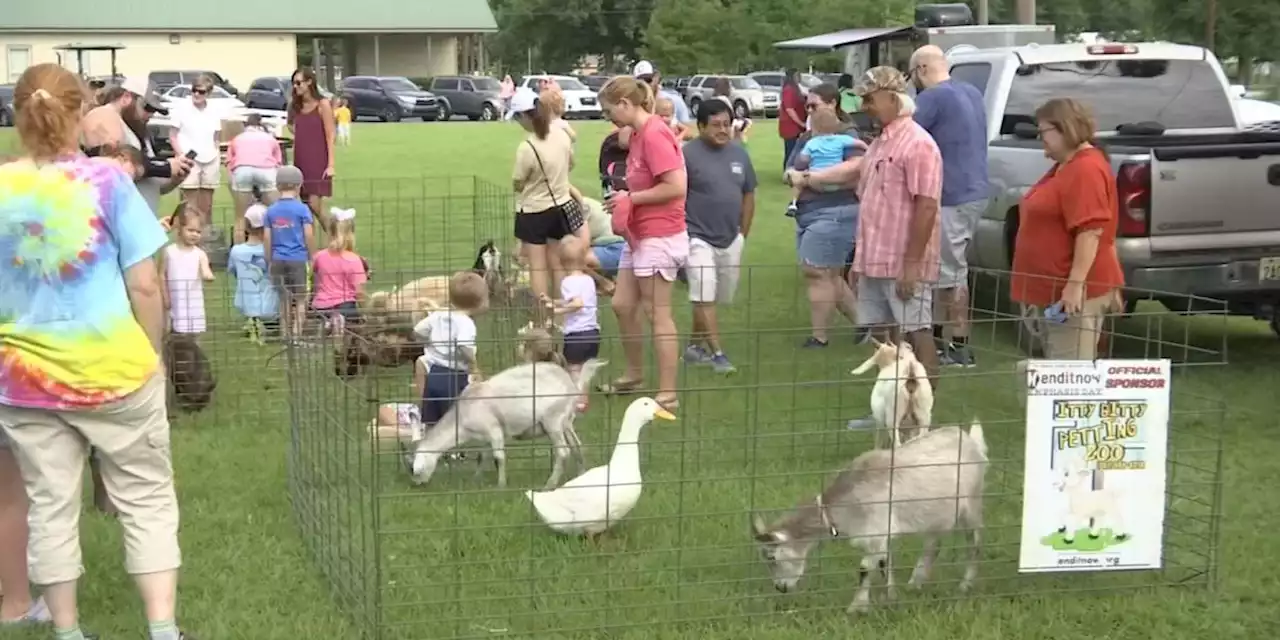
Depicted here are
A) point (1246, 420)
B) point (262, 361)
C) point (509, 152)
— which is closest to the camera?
point (1246, 420)

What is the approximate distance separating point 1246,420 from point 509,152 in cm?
2040

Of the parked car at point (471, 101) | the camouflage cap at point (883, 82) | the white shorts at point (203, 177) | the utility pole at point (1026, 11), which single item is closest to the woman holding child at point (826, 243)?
the camouflage cap at point (883, 82)

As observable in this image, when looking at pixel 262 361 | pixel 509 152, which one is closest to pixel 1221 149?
pixel 262 361

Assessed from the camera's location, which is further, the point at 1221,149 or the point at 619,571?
the point at 1221,149

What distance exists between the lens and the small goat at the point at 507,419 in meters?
Answer: 5.47

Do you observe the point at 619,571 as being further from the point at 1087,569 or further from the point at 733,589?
the point at 1087,569

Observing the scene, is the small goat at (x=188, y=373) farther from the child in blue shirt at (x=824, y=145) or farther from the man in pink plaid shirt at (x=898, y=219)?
the child in blue shirt at (x=824, y=145)

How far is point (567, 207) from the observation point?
8.78m

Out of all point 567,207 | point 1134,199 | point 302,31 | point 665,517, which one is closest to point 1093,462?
point 665,517

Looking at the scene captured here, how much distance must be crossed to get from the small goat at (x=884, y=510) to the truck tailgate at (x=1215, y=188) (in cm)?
356

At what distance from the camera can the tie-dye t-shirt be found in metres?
3.79

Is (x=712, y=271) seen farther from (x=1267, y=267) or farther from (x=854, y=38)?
(x=854, y=38)

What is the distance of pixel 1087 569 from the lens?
14.6 ft

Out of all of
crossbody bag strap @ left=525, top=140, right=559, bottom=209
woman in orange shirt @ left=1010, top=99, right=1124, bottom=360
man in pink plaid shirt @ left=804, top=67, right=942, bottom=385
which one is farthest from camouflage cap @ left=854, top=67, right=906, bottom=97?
crossbody bag strap @ left=525, top=140, right=559, bottom=209
